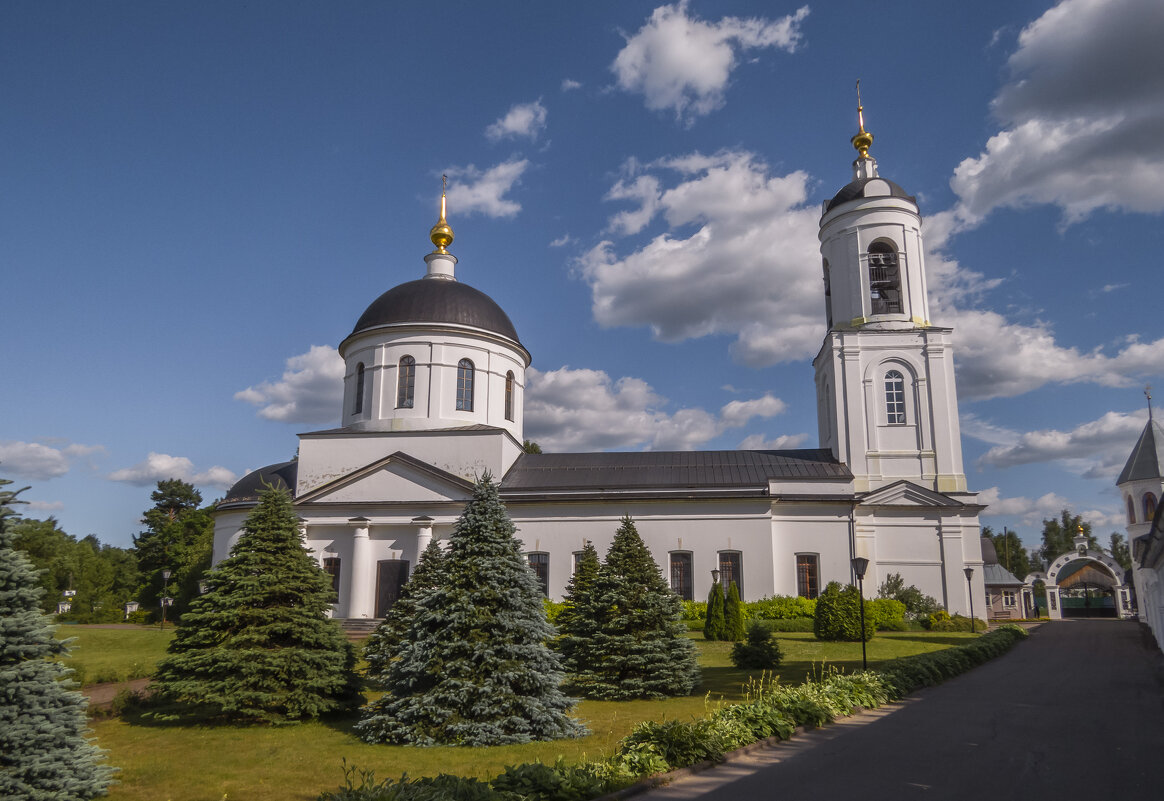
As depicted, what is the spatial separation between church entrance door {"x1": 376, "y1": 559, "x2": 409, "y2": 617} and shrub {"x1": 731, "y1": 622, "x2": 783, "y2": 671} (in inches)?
600

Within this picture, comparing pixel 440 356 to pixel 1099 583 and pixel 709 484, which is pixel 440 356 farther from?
pixel 1099 583

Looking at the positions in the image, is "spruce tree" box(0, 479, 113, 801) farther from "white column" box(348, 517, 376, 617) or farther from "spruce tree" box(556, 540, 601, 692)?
"white column" box(348, 517, 376, 617)

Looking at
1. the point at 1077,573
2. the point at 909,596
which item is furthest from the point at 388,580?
the point at 1077,573

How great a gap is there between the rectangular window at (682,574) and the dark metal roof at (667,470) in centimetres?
270

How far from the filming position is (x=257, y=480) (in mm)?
33625

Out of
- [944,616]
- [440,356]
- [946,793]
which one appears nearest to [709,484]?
[944,616]

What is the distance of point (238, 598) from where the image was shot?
12.0m

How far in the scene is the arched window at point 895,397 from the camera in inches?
1246

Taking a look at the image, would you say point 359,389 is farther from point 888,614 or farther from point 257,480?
point 888,614

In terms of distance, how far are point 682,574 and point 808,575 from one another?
497 centimetres

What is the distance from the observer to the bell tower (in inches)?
1225

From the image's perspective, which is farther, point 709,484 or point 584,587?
point 709,484

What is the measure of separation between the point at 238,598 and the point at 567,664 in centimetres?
593

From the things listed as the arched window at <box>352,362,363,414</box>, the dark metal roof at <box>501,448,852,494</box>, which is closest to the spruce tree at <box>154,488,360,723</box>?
the dark metal roof at <box>501,448,852,494</box>
